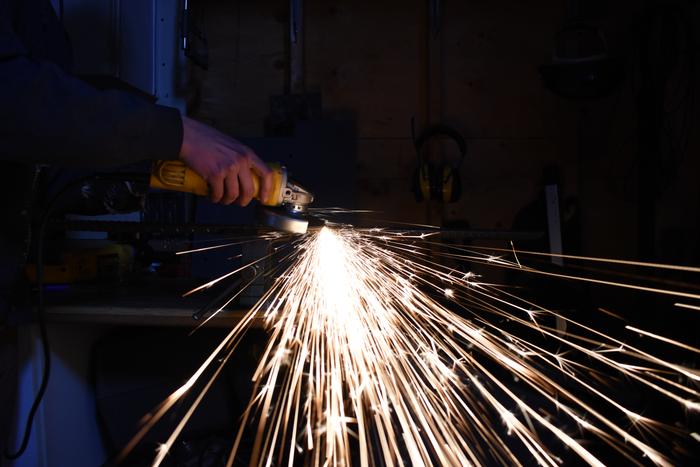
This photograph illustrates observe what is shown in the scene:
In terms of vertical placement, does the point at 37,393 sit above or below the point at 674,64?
below

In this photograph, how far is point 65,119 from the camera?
751 mm

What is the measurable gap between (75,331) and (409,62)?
1.99 metres

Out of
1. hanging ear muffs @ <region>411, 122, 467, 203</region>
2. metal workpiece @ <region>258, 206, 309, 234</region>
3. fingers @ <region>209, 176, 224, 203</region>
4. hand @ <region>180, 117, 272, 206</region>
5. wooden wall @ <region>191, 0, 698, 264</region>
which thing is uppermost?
wooden wall @ <region>191, 0, 698, 264</region>

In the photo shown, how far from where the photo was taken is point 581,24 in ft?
5.81

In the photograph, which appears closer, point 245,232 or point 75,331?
point 245,232

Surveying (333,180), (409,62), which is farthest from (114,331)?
(409,62)

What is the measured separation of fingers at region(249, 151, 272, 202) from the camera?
3.21 ft

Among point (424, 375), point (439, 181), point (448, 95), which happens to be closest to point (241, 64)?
point (448, 95)

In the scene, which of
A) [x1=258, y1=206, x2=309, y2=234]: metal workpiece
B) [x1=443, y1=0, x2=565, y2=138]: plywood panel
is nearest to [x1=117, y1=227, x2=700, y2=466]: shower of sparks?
[x1=258, y1=206, x2=309, y2=234]: metal workpiece

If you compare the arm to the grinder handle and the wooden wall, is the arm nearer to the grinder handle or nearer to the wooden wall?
the grinder handle

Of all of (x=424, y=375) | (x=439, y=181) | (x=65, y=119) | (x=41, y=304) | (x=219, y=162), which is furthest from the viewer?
(x=439, y=181)

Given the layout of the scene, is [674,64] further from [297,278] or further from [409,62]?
[297,278]

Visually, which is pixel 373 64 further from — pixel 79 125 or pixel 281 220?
pixel 79 125

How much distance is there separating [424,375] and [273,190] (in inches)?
31.2
